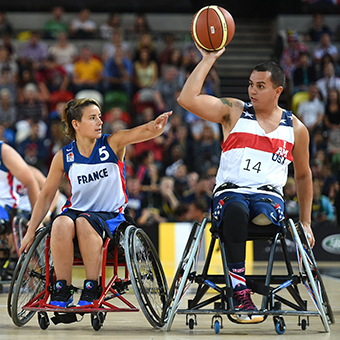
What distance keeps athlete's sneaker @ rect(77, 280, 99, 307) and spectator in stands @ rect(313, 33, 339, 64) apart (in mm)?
9690

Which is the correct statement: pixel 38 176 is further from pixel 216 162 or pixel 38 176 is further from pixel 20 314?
pixel 216 162

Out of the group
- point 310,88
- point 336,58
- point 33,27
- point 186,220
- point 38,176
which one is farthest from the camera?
point 33,27

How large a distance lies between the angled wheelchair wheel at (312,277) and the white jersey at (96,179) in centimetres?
108

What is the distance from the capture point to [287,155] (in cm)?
379

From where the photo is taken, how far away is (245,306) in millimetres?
3361

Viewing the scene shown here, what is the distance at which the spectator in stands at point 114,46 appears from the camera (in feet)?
39.7

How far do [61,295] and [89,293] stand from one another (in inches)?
5.9

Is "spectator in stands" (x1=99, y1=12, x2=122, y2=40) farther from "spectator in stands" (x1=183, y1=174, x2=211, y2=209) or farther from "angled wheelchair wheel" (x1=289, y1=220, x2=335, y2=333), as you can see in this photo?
"angled wheelchair wheel" (x1=289, y1=220, x2=335, y2=333)

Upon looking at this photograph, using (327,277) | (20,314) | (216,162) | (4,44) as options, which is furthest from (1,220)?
(4,44)

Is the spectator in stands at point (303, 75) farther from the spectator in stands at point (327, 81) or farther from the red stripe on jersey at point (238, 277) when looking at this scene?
the red stripe on jersey at point (238, 277)

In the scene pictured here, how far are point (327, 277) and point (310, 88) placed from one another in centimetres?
533

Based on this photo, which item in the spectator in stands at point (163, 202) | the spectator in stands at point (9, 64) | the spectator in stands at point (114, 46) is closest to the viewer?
the spectator in stands at point (163, 202)

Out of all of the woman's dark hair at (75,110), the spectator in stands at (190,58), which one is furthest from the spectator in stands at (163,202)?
the woman's dark hair at (75,110)

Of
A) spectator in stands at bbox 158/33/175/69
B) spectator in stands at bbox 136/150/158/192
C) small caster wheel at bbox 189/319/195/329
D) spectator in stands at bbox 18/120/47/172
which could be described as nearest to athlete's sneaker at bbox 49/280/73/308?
small caster wheel at bbox 189/319/195/329
